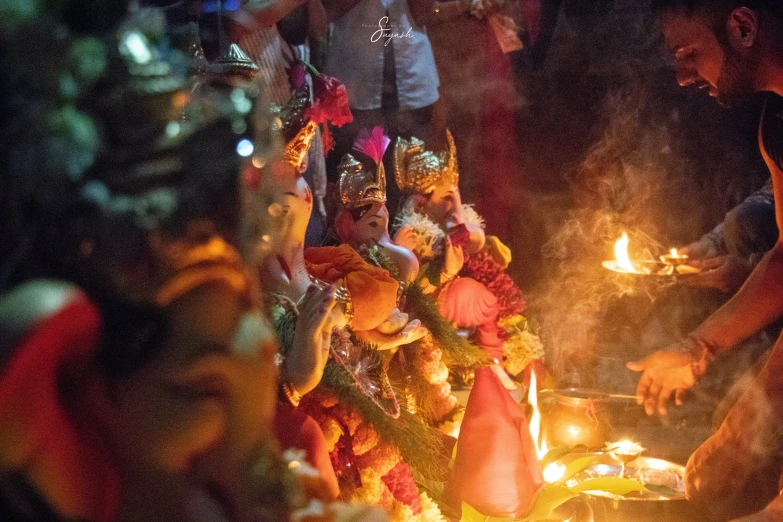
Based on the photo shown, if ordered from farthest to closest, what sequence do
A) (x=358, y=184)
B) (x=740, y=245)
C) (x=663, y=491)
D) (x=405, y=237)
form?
(x=740, y=245)
(x=405, y=237)
(x=358, y=184)
(x=663, y=491)

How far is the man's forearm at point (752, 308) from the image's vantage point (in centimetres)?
137

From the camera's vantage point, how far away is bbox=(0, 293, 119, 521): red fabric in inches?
13.6

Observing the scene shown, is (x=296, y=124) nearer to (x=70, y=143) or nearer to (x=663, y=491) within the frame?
A: (x=70, y=143)

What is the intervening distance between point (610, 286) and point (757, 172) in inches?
21.9

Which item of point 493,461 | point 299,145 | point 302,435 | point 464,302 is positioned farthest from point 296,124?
point 464,302

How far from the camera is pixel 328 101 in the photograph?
972mm

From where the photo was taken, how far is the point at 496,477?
976 millimetres

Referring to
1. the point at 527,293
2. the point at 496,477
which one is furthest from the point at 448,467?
the point at 527,293

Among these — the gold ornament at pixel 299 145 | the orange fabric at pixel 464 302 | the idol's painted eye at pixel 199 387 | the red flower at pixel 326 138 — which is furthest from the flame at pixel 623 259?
the idol's painted eye at pixel 199 387

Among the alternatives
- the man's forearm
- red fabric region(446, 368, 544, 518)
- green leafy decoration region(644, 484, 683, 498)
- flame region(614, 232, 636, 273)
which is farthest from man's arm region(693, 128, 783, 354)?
red fabric region(446, 368, 544, 518)

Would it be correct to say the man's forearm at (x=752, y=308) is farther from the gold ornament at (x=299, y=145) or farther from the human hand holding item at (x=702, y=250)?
the gold ornament at (x=299, y=145)

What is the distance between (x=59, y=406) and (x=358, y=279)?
30.7 inches

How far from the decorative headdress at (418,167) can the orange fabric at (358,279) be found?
1.67 ft

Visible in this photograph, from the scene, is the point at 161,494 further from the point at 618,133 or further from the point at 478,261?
the point at 618,133
